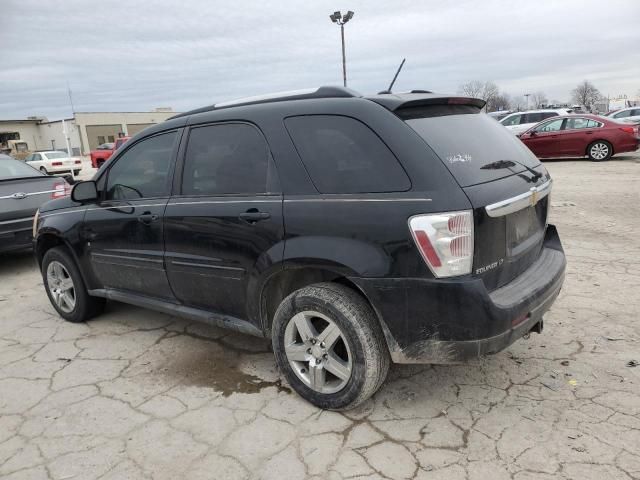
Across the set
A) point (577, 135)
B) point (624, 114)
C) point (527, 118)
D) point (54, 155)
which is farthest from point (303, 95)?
point (54, 155)

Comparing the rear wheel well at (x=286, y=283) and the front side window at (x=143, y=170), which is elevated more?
the front side window at (x=143, y=170)

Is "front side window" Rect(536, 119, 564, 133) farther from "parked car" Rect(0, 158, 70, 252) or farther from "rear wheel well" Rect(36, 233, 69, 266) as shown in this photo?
"rear wheel well" Rect(36, 233, 69, 266)

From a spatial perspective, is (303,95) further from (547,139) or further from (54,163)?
A: (54,163)

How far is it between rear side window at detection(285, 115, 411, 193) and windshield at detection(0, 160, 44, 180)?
538 cm

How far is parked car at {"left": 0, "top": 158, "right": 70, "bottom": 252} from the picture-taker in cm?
615

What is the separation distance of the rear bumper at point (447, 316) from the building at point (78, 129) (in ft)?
220

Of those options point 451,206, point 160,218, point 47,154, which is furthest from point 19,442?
point 47,154

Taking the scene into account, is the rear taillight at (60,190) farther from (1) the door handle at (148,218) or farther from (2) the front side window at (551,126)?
(2) the front side window at (551,126)

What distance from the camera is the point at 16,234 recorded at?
620 centimetres

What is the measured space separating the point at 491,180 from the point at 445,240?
1.69ft

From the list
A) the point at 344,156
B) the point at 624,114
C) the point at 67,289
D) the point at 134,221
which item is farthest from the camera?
the point at 624,114

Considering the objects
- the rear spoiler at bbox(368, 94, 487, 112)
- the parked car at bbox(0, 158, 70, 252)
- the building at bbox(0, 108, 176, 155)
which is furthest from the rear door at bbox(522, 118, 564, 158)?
the building at bbox(0, 108, 176, 155)

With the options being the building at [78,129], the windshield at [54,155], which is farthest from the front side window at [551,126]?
the building at [78,129]

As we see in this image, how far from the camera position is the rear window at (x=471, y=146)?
259 centimetres
